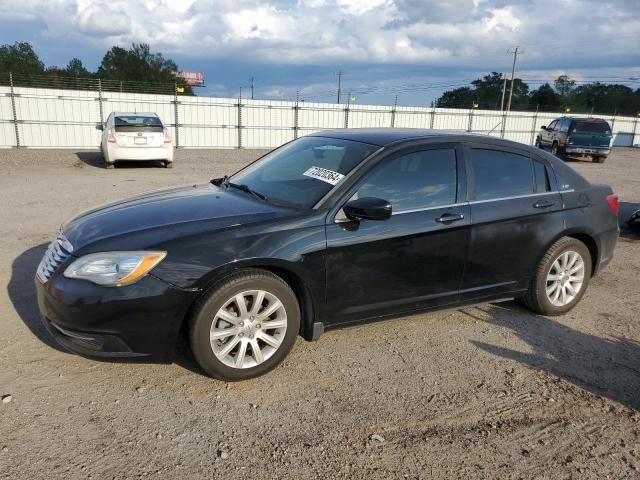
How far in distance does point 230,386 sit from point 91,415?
83 centimetres

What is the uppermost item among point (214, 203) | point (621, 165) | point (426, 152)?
point (426, 152)

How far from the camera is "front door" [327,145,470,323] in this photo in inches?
141

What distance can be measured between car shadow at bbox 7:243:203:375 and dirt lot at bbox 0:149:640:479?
3 centimetres

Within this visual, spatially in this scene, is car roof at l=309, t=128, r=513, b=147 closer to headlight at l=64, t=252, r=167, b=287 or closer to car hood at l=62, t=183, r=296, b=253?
car hood at l=62, t=183, r=296, b=253

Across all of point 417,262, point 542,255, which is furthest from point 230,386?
point 542,255

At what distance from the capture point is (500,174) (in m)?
4.32

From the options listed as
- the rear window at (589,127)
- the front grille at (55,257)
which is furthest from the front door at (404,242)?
the rear window at (589,127)

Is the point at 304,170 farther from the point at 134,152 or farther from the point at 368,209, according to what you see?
the point at 134,152

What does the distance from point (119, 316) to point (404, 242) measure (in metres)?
1.96

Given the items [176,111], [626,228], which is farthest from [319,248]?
[176,111]

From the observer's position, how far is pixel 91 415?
3.00m

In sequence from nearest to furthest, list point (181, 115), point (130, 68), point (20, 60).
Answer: point (181, 115), point (20, 60), point (130, 68)

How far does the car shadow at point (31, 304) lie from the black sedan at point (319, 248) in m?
0.33

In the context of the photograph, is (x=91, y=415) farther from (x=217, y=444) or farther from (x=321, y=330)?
(x=321, y=330)
